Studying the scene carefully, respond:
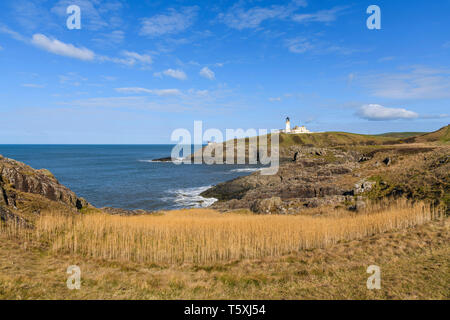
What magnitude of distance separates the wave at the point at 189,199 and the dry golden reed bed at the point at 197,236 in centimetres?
2839

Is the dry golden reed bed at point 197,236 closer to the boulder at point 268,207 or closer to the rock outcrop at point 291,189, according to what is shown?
the rock outcrop at point 291,189

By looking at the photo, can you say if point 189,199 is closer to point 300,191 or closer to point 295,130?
point 300,191

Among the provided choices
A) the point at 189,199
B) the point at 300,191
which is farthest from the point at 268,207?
the point at 189,199

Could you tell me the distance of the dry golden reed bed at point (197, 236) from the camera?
13.0 m

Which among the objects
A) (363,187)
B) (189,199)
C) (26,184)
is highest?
(26,184)

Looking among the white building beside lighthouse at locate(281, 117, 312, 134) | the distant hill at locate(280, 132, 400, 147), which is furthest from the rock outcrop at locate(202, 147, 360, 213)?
the white building beside lighthouse at locate(281, 117, 312, 134)

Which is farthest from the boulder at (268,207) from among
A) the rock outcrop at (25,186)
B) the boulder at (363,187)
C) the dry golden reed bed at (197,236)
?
the rock outcrop at (25,186)

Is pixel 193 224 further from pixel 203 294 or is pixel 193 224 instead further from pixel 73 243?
pixel 203 294

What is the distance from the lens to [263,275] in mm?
10680

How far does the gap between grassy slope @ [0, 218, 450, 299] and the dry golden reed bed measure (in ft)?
2.86

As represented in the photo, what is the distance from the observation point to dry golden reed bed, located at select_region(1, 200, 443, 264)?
1305 centimetres

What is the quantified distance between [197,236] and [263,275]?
5.11 meters
